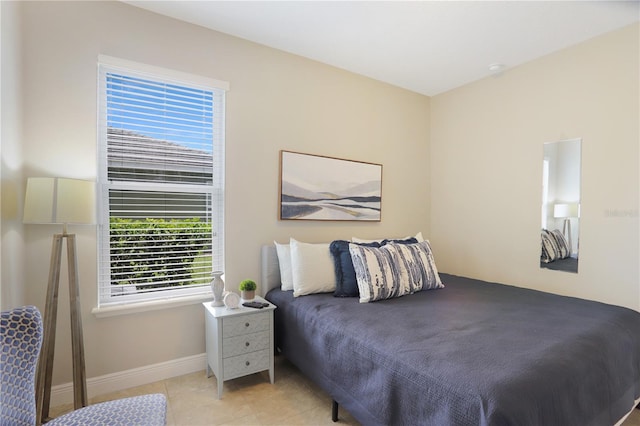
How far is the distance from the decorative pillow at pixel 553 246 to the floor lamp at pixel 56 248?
3.42 meters

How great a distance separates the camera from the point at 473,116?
3.40 metres

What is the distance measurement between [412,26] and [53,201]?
258cm

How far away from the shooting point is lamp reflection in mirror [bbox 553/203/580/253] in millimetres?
2631

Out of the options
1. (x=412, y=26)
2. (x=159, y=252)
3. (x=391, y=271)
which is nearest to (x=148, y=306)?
(x=159, y=252)

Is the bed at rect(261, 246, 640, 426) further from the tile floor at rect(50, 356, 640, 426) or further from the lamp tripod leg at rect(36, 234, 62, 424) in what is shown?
the lamp tripod leg at rect(36, 234, 62, 424)

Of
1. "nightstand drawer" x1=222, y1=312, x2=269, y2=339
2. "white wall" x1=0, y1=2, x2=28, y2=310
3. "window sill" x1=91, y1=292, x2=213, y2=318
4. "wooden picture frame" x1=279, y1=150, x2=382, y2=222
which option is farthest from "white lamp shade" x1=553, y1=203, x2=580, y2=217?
"white wall" x1=0, y1=2, x2=28, y2=310

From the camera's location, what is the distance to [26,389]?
118cm

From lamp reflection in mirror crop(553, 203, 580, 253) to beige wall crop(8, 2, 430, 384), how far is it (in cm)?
137

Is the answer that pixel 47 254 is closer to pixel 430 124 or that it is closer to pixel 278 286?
pixel 278 286

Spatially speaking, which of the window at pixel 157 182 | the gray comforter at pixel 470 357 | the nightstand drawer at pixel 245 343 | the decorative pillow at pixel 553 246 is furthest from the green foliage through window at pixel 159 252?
the decorative pillow at pixel 553 246

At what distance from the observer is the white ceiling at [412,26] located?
2.19 metres

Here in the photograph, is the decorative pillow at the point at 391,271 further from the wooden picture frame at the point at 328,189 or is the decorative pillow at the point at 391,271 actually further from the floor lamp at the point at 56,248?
the floor lamp at the point at 56,248

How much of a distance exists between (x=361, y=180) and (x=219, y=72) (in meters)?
1.62

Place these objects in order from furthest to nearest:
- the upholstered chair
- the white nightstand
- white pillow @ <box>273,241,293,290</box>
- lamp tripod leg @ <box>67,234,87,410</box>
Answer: white pillow @ <box>273,241,293,290</box> → the white nightstand → lamp tripod leg @ <box>67,234,87,410</box> → the upholstered chair
